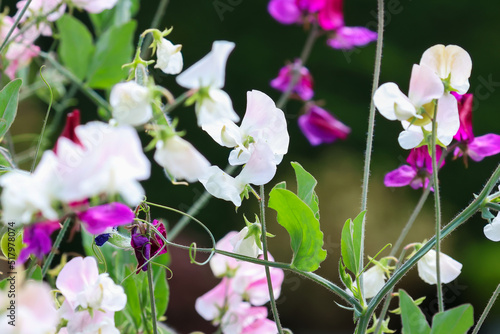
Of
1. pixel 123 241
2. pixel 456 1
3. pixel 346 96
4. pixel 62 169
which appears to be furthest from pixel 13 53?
pixel 456 1

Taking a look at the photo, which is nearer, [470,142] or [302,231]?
[302,231]

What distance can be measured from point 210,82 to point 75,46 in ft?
1.70

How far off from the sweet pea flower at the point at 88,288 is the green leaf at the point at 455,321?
17 centimetres

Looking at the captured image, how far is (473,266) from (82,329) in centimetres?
300

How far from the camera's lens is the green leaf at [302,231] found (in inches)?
14.2

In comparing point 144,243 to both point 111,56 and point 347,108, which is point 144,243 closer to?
point 111,56

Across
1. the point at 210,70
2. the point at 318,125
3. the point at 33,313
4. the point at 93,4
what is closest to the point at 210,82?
the point at 210,70

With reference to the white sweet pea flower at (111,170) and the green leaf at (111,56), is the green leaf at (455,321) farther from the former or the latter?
the green leaf at (111,56)

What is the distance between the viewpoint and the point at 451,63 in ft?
1.29

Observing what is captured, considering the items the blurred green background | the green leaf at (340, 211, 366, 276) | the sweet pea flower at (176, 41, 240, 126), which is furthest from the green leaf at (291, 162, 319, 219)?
the blurred green background

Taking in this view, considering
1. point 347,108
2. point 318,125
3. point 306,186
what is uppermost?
point 306,186

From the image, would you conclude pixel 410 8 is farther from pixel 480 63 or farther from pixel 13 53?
pixel 13 53

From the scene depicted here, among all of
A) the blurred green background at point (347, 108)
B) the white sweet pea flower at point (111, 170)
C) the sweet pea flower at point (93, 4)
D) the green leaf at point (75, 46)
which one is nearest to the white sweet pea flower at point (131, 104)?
the white sweet pea flower at point (111, 170)

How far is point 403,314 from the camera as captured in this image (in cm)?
37
